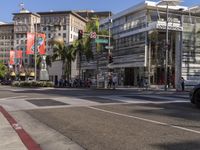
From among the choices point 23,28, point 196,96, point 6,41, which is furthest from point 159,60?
point 6,41

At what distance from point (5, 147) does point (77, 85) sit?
150ft

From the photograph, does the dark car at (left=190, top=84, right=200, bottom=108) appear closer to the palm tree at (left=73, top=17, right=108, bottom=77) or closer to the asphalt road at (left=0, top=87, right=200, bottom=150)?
the asphalt road at (left=0, top=87, right=200, bottom=150)

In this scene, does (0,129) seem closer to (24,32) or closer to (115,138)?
(115,138)

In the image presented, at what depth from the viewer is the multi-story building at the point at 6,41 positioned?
163 meters

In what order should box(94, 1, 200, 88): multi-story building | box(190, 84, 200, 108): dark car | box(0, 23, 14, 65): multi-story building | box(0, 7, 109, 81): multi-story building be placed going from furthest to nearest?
box(0, 23, 14, 65): multi-story building → box(0, 7, 109, 81): multi-story building → box(94, 1, 200, 88): multi-story building → box(190, 84, 200, 108): dark car

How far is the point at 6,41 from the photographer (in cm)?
A: 16412

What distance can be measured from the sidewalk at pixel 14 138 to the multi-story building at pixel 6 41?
6107 inches

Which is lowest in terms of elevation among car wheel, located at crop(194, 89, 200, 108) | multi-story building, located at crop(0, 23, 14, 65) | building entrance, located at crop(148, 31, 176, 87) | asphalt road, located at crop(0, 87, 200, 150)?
asphalt road, located at crop(0, 87, 200, 150)

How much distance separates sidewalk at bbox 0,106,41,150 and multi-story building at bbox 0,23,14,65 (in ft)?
509

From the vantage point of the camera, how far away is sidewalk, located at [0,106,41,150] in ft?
26.7

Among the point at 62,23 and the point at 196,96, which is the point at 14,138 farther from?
the point at 62,23

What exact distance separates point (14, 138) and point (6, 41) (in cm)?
16022

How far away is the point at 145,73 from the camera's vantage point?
174 feet

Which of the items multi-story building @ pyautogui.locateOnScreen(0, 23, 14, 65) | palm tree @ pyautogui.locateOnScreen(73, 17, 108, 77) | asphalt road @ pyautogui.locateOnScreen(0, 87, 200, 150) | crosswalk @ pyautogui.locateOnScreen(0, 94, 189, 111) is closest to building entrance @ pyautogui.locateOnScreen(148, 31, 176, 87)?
palm tree @ pyautogui.locateOnScreen(73, 17, 108, 77)
